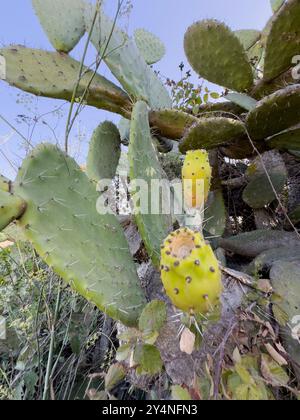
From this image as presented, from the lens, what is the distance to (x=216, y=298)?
58 centimetres

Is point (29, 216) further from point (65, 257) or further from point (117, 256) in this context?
point (117, 256)

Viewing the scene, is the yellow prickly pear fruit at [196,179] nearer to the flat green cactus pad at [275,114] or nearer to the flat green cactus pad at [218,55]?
the flat green cactus pad at [275,114]

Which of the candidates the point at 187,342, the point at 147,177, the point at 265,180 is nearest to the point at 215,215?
the point at 265,180

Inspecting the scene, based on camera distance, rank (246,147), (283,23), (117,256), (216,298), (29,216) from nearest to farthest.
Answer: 1. (216,298)
2. (29,216)
3. (117,256)
4. (283,23)
5. (246,147)

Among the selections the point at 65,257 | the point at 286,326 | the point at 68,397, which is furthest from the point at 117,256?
the point at 68,397

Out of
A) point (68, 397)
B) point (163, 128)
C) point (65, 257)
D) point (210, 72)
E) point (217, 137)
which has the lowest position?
point (68, 397)

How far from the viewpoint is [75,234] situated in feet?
2.57

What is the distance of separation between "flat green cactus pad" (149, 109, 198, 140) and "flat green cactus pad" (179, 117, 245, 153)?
0.11m

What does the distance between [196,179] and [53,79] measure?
0.76m

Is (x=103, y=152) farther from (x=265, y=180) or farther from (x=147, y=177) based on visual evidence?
(x=265, y=180)

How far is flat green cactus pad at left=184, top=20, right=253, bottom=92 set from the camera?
1.11 m

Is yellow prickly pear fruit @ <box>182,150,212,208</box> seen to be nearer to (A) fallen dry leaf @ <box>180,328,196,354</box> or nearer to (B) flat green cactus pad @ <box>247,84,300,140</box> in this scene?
(B) flat green cactus pad @ <box>247,84,300,140</box>
